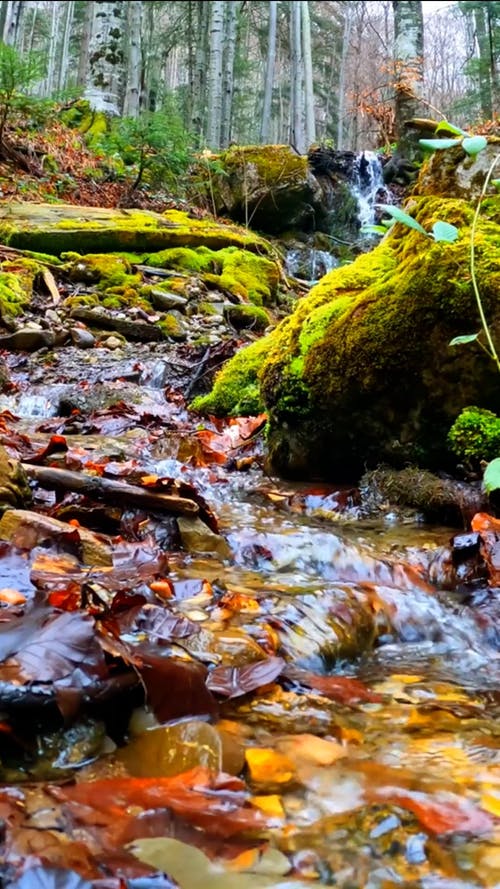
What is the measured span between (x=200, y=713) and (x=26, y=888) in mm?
557

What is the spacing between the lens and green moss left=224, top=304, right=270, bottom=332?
8.70 meters

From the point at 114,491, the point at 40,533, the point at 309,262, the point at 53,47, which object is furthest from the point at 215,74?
the point at 53,47

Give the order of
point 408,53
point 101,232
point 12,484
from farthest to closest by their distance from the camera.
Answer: point 408,53, point 101,232, point 12,484

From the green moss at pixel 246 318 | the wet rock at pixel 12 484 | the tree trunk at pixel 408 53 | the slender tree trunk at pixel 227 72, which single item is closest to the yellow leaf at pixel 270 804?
the wet rock at pixel 12 484

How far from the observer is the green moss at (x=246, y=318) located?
870 cm

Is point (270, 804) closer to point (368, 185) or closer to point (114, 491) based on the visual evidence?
point (114, 491)

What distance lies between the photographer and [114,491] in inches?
103

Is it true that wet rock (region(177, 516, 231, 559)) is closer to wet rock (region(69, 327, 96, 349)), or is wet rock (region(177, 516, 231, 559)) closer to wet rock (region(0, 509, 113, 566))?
wet rock (region(0, 509, 113, 566))

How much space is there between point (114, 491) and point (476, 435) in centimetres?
164

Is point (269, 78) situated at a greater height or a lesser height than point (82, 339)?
greater

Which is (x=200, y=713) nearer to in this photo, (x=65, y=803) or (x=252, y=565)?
(x=65, y=803)

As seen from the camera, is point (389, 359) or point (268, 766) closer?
point (268, 766)

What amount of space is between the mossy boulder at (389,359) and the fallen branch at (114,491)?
1173 millimetres

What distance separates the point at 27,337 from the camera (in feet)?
23.6
